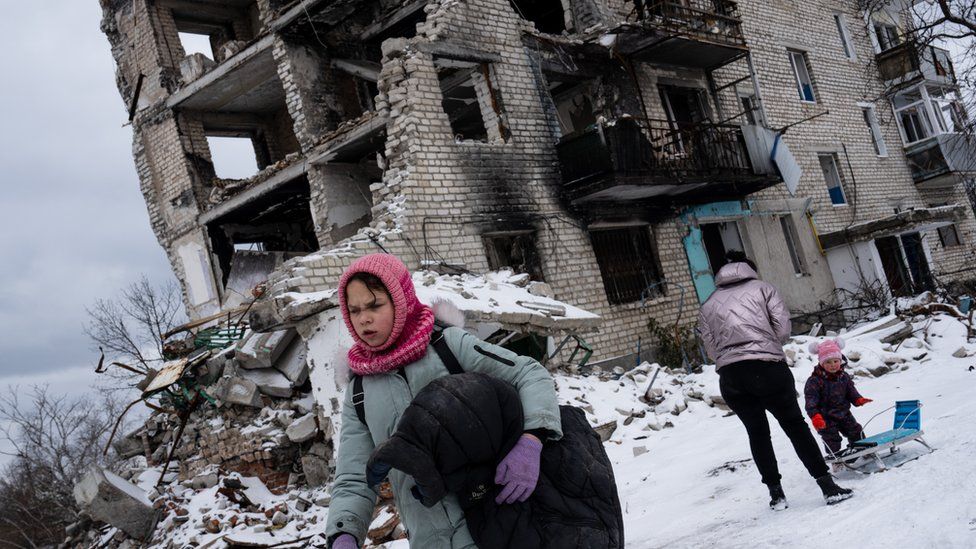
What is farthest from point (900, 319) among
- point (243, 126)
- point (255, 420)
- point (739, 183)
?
point (243, 126)

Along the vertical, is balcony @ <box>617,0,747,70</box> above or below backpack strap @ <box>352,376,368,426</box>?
above

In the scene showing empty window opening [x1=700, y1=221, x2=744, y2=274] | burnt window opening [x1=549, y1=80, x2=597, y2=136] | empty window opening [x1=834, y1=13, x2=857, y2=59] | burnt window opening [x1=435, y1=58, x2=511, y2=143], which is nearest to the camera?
burnt window opening [x1=435, y1=58, x2=511, y2=143]

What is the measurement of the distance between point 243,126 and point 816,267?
1435 cm

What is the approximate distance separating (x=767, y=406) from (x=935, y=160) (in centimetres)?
2079

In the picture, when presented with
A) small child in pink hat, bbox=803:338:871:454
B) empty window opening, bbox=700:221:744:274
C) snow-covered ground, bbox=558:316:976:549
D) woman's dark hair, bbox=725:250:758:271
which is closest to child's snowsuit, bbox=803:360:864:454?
small child in pink hat, bbox=803:338:871:454

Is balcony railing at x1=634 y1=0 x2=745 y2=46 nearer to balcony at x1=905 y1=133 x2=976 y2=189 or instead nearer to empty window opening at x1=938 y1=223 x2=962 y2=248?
balcony at x1=905 y1=133 x2=976 y2=189

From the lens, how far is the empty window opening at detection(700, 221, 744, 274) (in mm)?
15383

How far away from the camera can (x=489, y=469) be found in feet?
6.72

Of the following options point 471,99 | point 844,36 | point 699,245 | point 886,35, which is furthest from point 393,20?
point 886,35

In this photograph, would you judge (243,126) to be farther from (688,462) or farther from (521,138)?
(688,462)

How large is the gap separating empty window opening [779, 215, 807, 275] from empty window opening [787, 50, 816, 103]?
3.78 metres

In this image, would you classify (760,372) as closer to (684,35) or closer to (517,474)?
(517,474)

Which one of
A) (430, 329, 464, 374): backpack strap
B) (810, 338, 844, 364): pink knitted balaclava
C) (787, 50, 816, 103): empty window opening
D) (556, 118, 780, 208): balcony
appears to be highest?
(787, 50, 816, 103): empty window opening

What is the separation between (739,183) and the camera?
47.3ft
